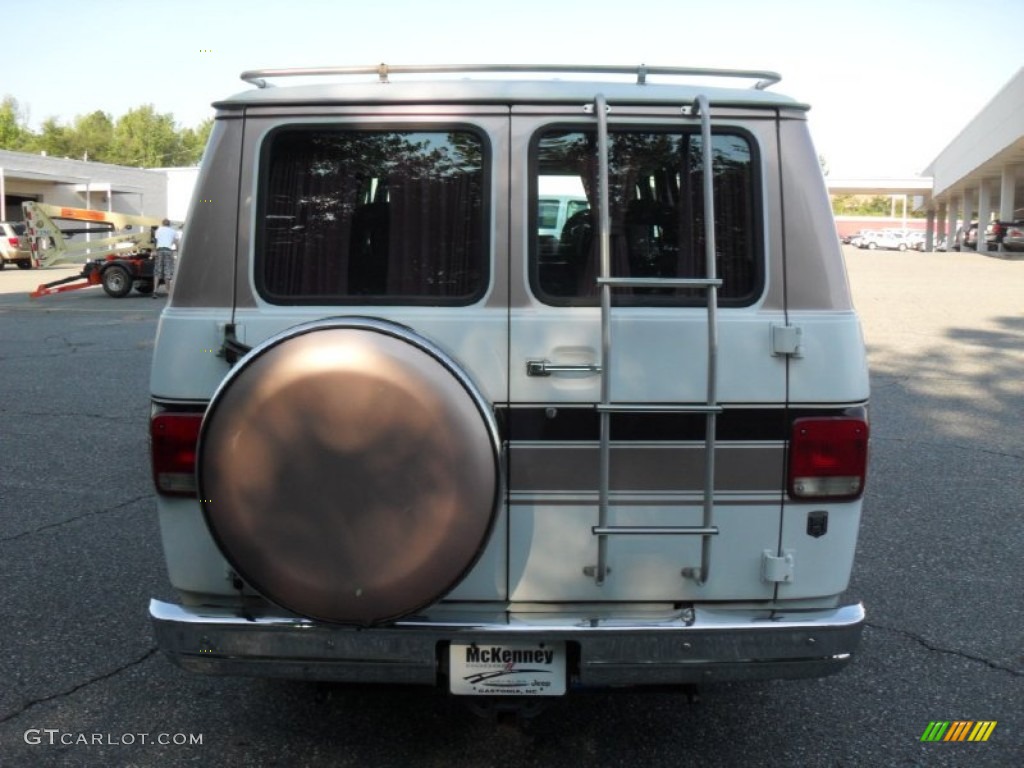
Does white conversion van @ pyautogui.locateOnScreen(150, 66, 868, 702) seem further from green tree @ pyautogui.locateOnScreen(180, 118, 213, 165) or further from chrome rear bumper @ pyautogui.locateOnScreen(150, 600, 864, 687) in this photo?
green tree @ pyautogui.locateOnScreen(180, 118, 213, 165)

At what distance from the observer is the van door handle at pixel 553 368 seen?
10.3 feet

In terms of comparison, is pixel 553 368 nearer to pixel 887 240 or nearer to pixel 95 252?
pixel 95 252

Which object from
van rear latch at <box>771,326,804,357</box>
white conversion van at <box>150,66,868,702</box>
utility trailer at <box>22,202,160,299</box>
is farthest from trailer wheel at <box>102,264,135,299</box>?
van rear latch at <box>771,326,804,357</box>

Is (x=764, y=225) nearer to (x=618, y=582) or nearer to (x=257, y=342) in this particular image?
(x=618, y=582)

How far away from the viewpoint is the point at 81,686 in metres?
4.05

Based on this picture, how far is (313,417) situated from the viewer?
9.10ft

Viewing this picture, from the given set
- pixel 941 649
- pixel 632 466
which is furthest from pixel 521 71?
pixel 941 649

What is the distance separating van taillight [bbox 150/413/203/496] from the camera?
319 cm

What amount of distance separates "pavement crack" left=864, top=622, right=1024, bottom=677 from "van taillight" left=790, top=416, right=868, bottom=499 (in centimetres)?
169

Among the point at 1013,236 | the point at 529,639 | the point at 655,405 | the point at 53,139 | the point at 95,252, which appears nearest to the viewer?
the point at 529,639

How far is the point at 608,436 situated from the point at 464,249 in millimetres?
764

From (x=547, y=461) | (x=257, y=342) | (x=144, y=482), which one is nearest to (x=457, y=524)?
(x=547, y=461)

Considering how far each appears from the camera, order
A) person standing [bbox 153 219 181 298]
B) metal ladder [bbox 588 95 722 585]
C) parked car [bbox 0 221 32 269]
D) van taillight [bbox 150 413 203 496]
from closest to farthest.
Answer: metal ladder [bbox 588 95 722 585], van taillight [bbox 150 413 203 496], person standing [bbox 153 219 181 298], parked car [bbox 0 221 32 269]

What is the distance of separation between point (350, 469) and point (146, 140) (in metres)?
144
